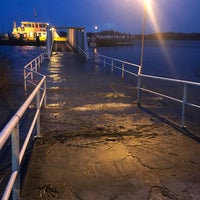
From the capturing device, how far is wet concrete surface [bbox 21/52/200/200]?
4465 millimetres

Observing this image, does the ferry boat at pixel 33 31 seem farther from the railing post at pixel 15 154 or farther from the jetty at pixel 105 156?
the railing post at pixel 15 154

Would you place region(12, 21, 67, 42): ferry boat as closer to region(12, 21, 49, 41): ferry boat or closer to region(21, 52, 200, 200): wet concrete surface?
region(12, 21, 49, 41): ferry boat

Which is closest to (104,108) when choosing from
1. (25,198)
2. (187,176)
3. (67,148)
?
(67,148)

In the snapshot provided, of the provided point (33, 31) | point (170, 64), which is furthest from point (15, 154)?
point (33, 31)

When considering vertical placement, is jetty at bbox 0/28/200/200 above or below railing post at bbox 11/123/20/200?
below

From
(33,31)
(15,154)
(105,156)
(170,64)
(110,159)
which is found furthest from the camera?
(33,31)

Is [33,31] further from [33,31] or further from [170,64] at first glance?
[170,64]

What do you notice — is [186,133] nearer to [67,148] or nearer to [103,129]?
[103,129]

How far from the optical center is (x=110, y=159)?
5.60 metres

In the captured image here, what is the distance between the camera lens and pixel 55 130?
24.5ft

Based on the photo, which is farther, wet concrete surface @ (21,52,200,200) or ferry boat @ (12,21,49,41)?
ferry boat @ (12,21,49,41)

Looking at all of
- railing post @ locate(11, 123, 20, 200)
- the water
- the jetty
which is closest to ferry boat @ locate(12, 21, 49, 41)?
the water

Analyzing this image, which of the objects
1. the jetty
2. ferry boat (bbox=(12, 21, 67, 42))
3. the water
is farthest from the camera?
ferry boat (bbox=(12, 21, 67, 42))

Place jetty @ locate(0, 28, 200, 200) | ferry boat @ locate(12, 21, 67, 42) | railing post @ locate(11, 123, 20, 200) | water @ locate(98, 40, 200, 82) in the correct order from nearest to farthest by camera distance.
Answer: railing post @ locate(11, 123, 20, 200) → jetty @ locate(0, 28, 200, 200) → water @ locate(98, 40, 200, 82) → ferry boat @ locate(12, 21, 67, 42)
